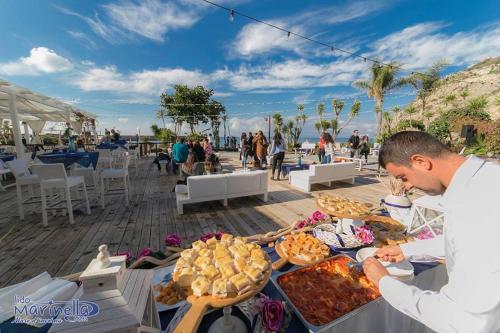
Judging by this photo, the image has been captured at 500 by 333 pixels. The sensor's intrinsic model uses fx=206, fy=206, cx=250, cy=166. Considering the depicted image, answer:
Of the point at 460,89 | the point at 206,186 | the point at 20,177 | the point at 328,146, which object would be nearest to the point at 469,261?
the point at 206,186

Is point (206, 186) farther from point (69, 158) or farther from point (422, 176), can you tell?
point (422, 176)

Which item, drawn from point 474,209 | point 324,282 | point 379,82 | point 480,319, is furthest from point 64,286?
point 379,82

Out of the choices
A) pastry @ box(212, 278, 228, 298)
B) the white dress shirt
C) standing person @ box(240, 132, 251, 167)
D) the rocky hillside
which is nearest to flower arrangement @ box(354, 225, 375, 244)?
the white dress shirt

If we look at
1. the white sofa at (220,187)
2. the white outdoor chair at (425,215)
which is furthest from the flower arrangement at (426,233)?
the white sofa at (220,187)

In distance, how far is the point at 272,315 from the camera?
1.08m

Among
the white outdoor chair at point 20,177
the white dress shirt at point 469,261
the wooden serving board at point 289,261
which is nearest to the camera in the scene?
the white dress shirt at point 469,261

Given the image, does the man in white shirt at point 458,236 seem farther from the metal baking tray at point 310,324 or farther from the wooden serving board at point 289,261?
the wooden serving board at point 289,261

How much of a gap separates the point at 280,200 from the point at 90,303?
16.3 ft

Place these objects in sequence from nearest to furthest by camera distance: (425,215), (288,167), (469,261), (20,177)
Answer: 1. (469,261)
2. (425,215)
3. (20,177)
4. (288,167)

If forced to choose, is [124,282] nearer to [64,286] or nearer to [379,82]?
[64,286]

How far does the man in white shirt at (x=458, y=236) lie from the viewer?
2.27ft

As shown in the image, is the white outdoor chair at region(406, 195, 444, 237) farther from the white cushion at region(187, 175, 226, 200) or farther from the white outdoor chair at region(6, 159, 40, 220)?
the white outdoor chair at region(6, 159, 40, 220)

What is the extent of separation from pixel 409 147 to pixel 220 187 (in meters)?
4.12

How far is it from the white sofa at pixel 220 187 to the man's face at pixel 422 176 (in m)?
3.96
